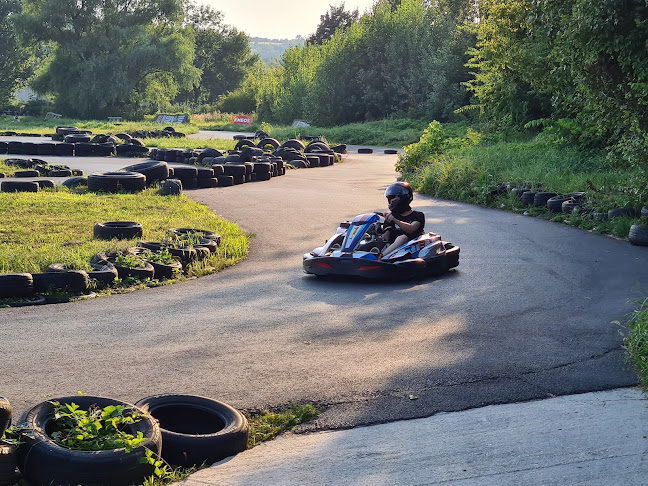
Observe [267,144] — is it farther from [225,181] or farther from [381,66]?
[381,66]

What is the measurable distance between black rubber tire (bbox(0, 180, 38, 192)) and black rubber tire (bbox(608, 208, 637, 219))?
10.5 metres

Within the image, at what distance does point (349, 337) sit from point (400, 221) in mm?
2642

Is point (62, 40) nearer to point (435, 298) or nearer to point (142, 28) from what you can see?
point (142, 28)

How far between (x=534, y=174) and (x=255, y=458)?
513 inches

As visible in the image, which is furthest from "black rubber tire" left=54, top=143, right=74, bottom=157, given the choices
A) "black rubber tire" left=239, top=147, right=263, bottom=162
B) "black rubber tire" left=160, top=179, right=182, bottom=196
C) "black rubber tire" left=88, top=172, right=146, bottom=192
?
"black rubber tire" left=160, top=179, right=182, bottom=196

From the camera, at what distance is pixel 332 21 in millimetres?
83562

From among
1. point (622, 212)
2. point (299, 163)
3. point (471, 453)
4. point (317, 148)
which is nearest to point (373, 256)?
point (471, 453)

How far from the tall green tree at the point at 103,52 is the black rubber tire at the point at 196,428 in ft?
181

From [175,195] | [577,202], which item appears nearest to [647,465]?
[577,202]

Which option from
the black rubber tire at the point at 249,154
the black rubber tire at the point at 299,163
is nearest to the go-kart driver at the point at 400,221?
the black rubber tire at the point at 249,154

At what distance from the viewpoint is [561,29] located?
34.7 feet

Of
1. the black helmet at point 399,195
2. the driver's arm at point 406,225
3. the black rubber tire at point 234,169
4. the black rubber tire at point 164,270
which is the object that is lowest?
the black rubber tire at point 164,270

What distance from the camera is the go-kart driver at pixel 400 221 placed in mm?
8492

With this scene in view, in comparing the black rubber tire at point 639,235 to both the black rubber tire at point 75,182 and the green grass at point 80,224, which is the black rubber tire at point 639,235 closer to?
the green grass at point 80,224
